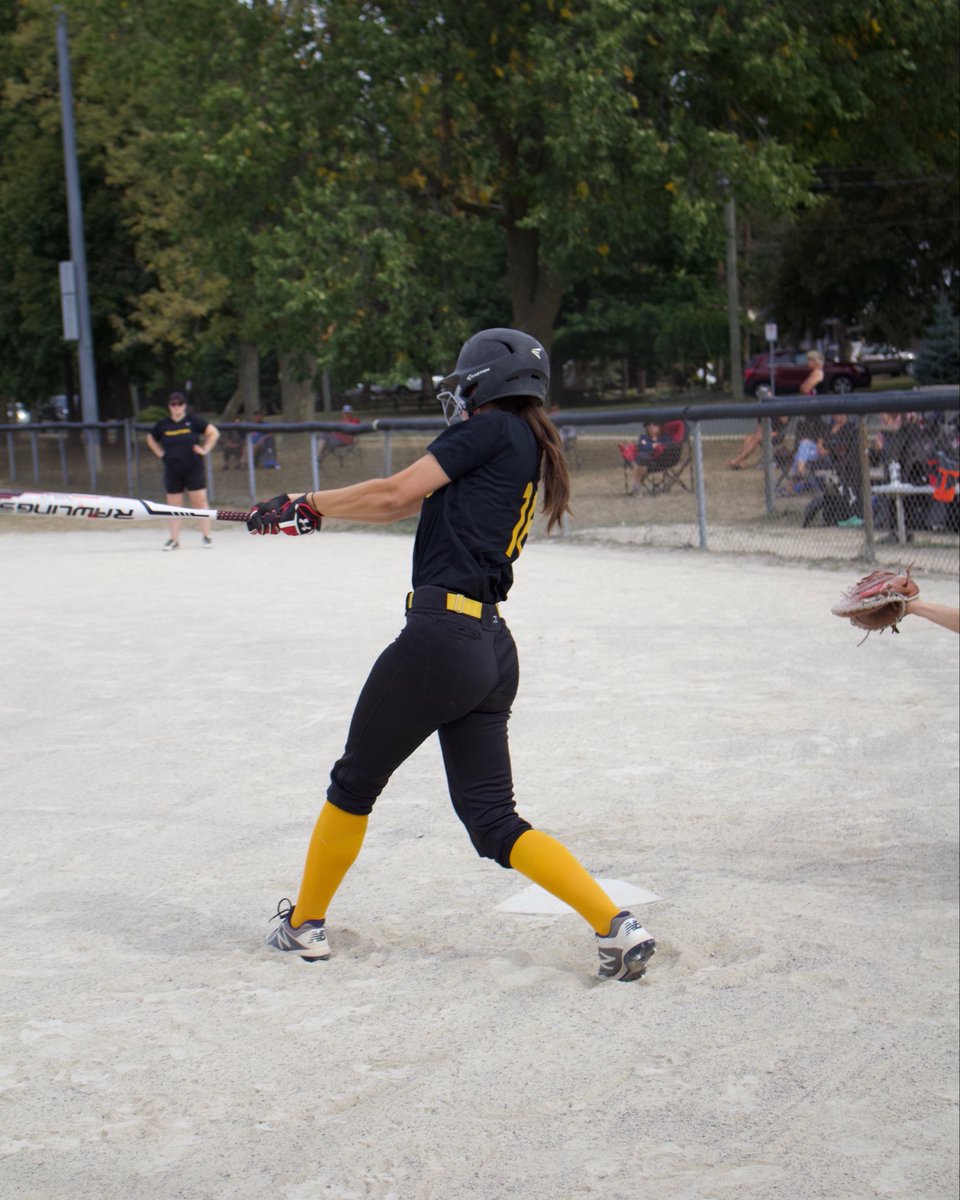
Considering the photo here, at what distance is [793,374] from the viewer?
164 ft

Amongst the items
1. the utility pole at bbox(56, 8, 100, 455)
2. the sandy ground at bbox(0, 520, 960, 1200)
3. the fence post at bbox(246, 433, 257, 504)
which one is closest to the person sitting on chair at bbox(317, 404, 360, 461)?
the fence post at bbox(246, 433, 257, 504)

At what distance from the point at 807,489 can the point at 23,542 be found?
10.7 m

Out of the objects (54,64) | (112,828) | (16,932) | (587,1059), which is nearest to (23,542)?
(112,828)

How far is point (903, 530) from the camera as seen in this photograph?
1514 cm

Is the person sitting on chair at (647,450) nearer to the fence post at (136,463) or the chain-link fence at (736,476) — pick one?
the chain-link fence at (736,476)

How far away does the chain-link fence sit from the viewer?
48.2 ft

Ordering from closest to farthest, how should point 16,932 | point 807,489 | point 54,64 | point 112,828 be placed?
point 16,932
point 112,828
point 807,489
point 54,64

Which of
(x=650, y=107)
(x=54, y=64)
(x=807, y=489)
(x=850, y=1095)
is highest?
(x=54, y=64)

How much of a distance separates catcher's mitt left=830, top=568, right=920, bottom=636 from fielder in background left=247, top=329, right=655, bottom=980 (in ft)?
4.40

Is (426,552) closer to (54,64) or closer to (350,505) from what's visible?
(350,505)

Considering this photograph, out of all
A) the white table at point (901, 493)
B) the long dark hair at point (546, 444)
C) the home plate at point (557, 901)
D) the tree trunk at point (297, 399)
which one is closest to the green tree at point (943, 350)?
the tree trunk at point (297, 399)

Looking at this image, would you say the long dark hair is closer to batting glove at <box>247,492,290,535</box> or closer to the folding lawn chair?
batting glove at <box>247,492,290,535</box>

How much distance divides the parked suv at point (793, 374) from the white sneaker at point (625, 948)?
46.3 metres

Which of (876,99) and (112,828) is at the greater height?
(876,99)
